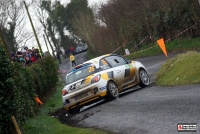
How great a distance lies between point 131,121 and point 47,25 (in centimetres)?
7710

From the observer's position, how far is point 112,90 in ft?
51.3

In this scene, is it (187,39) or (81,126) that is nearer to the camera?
(81,126)

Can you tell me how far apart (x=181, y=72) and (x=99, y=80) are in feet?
9.62

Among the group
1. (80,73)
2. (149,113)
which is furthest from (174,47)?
(149,113)

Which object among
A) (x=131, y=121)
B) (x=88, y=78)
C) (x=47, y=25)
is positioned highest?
(x=47, y=25)

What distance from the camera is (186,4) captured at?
2905cm

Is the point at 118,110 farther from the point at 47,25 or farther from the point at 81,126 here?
the point at 47,25

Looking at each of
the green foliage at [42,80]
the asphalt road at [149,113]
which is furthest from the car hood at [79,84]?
the green foliage at [42,80]

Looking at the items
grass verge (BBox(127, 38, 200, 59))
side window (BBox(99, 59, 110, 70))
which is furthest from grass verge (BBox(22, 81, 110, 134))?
grass verge (BBox(127, 38, 200, 59))

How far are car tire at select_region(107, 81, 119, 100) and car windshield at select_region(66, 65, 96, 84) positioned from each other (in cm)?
86

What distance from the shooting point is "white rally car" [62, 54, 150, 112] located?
50.3 ft

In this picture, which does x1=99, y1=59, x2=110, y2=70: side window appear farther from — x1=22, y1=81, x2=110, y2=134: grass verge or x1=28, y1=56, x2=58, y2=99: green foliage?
x1=28, y1=56, x2=58, y2=99: green foliage

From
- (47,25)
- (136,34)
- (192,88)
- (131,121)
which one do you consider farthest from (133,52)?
(47,25)

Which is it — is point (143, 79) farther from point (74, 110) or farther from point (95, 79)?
point (74, 110)
